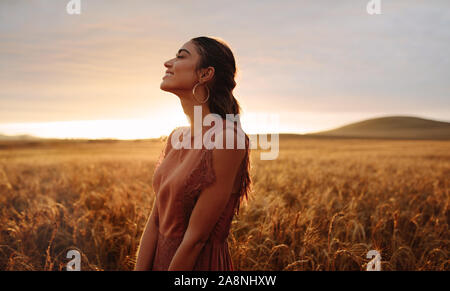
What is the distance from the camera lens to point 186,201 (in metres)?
1.58

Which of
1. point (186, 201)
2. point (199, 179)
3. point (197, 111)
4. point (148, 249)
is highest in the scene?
point (197, 111)

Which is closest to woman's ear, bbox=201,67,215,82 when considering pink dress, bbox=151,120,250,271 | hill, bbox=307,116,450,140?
pink dress, bbox=151,120,250,271

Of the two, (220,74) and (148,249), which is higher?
(220,74)

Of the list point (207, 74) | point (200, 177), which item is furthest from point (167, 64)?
point (200, 177)

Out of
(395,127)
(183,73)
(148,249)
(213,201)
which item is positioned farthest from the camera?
(395,127)

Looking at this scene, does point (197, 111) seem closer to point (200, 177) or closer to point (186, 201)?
point (200, 177)

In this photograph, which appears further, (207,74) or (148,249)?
(148,249)

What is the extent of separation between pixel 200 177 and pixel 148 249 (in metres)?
0.65

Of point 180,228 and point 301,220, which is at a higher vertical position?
point 180,228
